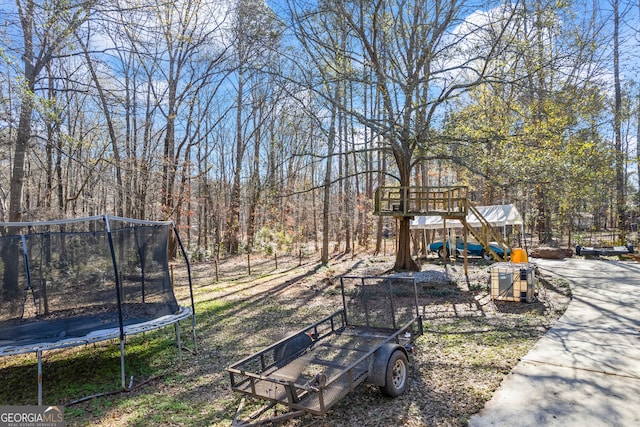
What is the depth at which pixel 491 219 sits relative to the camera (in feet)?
54.2

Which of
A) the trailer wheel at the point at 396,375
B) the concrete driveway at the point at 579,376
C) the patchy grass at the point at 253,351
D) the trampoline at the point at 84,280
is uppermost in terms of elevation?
the trampoline at the point at 84,280

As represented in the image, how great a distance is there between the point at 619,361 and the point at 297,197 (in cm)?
3067

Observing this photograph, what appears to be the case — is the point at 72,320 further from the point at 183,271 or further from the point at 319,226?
the point at 319,226

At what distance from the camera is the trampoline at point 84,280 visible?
5266 millimetres

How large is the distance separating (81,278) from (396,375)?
476 centimetres

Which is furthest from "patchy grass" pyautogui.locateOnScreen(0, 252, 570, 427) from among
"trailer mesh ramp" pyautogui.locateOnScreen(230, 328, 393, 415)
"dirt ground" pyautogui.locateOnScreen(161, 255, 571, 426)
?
"trailer mesh ramp" pyautogui.locateOnScreen(230, 328, 393, 415)

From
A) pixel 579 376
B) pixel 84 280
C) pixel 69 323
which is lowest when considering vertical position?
pixel 579 376

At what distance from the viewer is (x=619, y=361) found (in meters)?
4.76

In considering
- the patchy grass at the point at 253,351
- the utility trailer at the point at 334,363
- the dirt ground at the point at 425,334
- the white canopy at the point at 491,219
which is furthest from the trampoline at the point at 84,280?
the white canopy at the point at 491,219

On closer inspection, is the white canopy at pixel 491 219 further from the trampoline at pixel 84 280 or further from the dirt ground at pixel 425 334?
the trampoline at pixel 84 280

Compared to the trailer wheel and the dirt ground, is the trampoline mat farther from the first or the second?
the trailer wheel

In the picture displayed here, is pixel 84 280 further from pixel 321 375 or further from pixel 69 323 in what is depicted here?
pixel 321 375

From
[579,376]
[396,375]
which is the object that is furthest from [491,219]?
[396,375]

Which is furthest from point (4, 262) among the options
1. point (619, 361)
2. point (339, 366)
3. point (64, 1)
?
point (619, 361)
